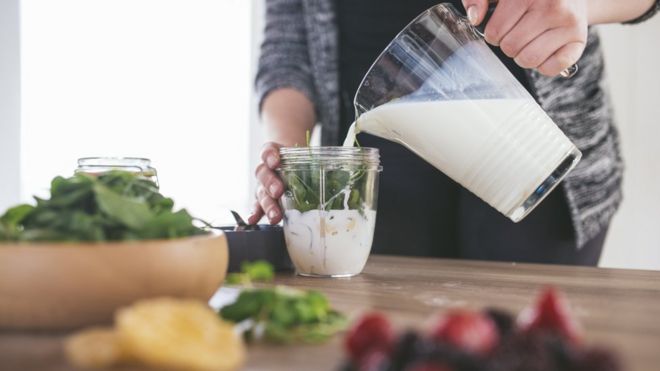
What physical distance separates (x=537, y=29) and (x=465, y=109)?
15 centimetres

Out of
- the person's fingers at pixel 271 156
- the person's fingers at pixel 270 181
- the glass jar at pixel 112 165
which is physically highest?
the person's fingers at pixel 271 156

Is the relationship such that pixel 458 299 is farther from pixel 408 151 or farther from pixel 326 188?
pixel 408 151

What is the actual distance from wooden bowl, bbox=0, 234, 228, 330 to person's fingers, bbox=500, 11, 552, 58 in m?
0.56

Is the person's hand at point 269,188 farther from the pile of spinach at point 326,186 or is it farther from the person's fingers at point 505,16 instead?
the person's fingers at point 505,16

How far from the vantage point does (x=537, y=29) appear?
3.11ft

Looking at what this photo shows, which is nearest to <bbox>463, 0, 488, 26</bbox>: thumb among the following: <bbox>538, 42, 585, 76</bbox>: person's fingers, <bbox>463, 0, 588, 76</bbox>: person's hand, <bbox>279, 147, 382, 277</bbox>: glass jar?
<bbox>463, 0, 588, 76</bbox>: person's hand

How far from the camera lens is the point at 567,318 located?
0.50 metres

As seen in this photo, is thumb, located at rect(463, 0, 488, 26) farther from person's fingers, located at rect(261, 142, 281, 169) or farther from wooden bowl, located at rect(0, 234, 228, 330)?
wooden bowl, located at rect(0, 234, 228, 330)

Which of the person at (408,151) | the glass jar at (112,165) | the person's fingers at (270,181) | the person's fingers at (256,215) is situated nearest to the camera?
the glass jar at (112,165)

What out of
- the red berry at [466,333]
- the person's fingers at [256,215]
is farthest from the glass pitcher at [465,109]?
the red berry at [466,333]

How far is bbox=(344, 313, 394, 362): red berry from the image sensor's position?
0.46 metres

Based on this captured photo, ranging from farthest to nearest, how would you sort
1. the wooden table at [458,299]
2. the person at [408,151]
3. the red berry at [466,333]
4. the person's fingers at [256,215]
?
the person at [408,151] < the person's fingers at [256,215] < the wooden table at [458,299] < the red berry at [466,333]

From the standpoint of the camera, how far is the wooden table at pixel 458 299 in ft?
1.73

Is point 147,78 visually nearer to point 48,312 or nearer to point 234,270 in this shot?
point 234,270
